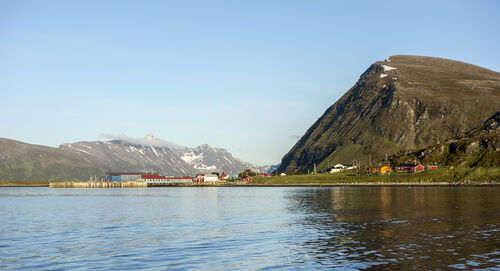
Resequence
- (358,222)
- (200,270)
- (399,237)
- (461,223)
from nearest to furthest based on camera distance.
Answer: (200,270), (399,237), (461,223), (358,222)

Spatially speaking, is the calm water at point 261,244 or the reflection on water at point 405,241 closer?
the reflection on water at point 405,241

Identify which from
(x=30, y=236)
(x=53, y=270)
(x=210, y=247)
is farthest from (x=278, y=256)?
(x=30, y=236)

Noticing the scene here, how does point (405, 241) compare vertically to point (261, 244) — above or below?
above

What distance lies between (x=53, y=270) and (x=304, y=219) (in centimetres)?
4044

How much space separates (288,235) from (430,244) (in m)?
14.7

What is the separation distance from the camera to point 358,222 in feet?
194

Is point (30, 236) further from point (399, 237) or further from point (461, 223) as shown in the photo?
point (461, 223)

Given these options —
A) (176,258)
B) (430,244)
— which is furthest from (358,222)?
(176,258)

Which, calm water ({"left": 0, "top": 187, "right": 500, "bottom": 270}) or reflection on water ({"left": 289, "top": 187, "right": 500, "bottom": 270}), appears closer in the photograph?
reflection on water ({"left": 289, "top": 187, "right": 500, "bottom": 270})

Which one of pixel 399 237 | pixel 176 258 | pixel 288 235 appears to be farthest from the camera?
pixel 288 235

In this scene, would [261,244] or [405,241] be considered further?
[261,244]

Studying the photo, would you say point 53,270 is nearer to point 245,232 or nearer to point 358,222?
point 245,232

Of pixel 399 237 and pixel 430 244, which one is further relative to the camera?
pixel 399 237

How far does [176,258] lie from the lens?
35656mm
